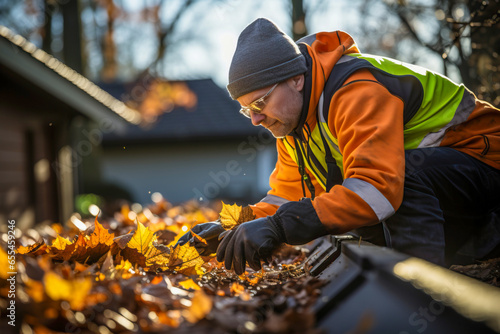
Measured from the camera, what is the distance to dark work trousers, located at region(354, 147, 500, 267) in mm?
2066

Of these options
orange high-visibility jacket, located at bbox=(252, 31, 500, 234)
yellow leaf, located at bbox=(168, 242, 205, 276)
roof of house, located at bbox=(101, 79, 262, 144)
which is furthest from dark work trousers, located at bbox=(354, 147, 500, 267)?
roof of house, located at bbox=(101, 79, 262, 144)

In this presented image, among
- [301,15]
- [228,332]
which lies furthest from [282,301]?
[301,15]

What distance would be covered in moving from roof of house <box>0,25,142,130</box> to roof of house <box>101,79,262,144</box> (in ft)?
32.2

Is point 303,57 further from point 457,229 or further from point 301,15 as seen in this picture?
point 301,15

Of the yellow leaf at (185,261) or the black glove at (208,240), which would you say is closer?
the yellow leaf at (185,261)

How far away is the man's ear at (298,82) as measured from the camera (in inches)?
91.7

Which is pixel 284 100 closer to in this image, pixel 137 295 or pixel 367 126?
pixel 367 126

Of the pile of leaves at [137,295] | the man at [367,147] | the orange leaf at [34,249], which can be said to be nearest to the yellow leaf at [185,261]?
the pile of leaves at [137,295]

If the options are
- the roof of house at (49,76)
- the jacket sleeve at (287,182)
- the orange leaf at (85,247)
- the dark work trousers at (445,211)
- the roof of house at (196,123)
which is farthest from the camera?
the roof of house at (196,123)

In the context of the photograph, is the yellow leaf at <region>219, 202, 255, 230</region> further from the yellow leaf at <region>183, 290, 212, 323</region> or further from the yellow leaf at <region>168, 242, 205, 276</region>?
the yellow leaf at <region>183, 290, 212, 323</region>

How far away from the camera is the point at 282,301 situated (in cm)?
134

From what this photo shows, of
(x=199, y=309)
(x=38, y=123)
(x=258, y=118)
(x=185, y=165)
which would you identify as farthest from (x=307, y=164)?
(x=185, y=165)

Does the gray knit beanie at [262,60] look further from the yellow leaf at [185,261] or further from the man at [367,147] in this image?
the yellow leaf at [185,261]

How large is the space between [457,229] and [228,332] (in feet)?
6.12
